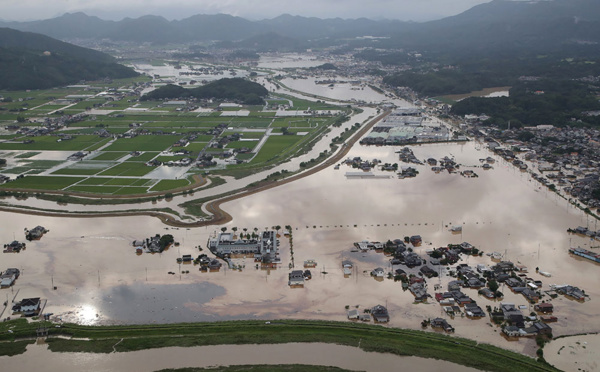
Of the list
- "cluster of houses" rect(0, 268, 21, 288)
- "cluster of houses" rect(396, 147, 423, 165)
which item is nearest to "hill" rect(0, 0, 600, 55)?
"cluster of houses" rect(396, 147, 423, 165)

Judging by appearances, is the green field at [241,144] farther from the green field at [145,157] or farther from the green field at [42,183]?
the green field at [42,183]

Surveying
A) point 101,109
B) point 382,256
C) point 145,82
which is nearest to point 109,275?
point 382,256

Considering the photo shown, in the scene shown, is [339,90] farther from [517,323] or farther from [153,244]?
[517,323]

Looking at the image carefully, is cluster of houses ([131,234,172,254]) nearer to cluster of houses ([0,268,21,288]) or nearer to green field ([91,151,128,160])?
cluster of houses ([0,268,21,288])

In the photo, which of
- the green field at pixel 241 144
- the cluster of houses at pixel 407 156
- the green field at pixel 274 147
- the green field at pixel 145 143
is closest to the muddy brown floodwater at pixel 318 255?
the cluster of houses at pixel 407 156

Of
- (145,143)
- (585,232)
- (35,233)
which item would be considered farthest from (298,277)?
(145,143)
